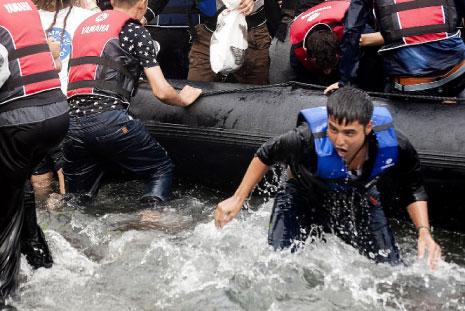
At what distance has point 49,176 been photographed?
5.64m

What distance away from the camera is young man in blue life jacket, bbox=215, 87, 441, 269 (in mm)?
3600

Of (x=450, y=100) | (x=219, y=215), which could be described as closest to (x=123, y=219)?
(x=219, y=215)

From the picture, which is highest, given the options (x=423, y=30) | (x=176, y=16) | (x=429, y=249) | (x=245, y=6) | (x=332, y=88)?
(x=423, y=30)

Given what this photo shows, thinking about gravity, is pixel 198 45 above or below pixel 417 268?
above

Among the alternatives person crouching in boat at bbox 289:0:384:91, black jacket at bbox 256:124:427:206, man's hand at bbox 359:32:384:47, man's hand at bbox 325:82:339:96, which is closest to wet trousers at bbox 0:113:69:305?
black jacket at bbox 256:124:427:206

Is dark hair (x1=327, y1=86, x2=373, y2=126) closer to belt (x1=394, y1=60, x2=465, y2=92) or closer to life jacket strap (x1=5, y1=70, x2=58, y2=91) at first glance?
belt (x1=394, y1=60, x2=465, y2=92)

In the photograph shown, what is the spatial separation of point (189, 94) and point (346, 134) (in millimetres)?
2096

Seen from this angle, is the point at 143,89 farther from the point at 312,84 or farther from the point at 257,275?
the point at 257,275

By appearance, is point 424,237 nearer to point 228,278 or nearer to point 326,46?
point 228,278

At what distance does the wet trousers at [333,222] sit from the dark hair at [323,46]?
1369 mm

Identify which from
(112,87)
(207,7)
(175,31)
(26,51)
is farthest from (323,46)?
(26,51)

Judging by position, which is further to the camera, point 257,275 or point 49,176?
point 49,176

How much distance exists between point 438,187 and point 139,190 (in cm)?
233

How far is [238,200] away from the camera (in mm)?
3727
